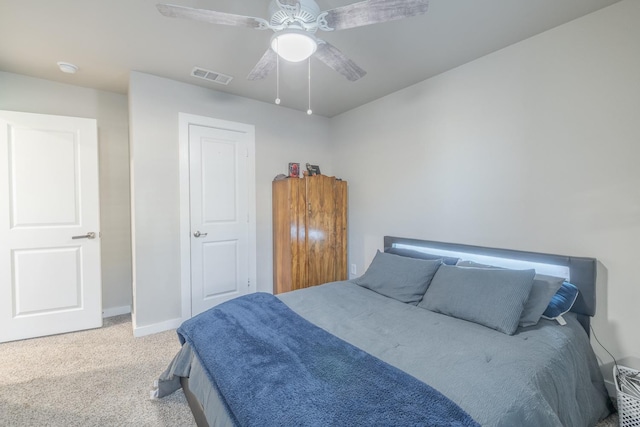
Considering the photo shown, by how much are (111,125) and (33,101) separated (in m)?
0.65

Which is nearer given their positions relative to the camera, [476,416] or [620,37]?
[476,416]

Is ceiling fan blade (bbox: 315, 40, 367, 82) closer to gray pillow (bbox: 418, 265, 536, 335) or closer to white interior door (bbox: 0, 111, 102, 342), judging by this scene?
gray pillow (bbox: 418, 265, 536, 335)

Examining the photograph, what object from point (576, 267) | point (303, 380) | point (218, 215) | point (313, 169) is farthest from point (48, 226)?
point (576, 267)

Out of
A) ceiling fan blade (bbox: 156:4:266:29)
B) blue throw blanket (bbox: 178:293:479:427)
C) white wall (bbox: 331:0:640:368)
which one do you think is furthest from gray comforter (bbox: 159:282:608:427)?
ceiling fan blade (bbox: 156:4:266:29)

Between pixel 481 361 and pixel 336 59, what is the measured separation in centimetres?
188

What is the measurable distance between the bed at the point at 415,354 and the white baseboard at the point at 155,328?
3.64ft

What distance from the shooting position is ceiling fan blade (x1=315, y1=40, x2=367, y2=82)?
5.56 ft

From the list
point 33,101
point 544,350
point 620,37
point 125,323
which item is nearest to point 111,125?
point 33,101

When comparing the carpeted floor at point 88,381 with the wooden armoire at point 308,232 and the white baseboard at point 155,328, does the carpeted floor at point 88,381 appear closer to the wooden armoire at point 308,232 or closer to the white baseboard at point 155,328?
the white baseboard at point 155,328

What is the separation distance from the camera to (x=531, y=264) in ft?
7.25

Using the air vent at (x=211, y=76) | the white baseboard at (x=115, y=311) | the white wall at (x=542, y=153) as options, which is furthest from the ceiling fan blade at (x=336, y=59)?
the white baseboard at (x=115, y=311)

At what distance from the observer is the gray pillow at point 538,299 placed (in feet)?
5.72

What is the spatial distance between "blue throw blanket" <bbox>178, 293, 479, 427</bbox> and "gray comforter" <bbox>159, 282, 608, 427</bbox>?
111 mm

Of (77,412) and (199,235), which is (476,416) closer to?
(77,412)
